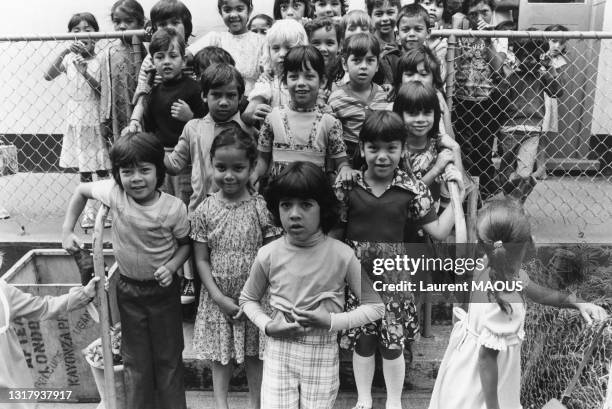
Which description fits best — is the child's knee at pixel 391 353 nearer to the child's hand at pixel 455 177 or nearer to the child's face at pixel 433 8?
the child's hand at pixel 455 177

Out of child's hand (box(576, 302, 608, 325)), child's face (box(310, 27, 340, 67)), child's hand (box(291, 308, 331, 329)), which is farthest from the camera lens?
child's face (box(310, 27, 340, 67))

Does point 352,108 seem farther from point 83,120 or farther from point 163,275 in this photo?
point 83,120

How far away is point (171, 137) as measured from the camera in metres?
3.36

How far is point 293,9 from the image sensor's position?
435 centimetres

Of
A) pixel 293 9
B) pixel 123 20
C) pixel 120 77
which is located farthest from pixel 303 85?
pixel 123 20

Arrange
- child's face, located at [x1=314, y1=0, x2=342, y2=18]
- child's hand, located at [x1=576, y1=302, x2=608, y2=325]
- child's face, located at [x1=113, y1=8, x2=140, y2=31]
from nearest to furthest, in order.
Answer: child's hand, located at [x1=576, y1=302, x2=608, y2=325]
child's face, located at [x1=113, y1=8, x2=140, y2=31]
child's face, located at [x1=314, y1=0, x2=342, y2=18]

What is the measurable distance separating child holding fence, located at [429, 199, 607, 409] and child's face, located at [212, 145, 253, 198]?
40.9 inches

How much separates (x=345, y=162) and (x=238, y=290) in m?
0.80

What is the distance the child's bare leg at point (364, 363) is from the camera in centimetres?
277

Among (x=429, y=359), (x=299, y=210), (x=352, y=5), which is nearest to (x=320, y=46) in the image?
(x=299, y=210)

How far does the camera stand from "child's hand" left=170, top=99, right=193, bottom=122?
3.21 meters

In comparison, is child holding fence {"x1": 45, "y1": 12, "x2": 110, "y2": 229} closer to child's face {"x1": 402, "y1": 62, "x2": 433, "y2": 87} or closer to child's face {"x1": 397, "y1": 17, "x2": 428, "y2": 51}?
child's face {"x1": 397, "y1": 17, "x2": 428, "y2": 51}

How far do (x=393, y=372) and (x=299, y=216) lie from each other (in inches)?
37.5

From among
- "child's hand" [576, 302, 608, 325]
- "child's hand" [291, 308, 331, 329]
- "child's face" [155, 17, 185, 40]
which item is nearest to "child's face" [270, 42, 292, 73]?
"child's face" [155, 17, 185, 40]
